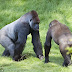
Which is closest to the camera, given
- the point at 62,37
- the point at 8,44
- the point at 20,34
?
the point at 62,37

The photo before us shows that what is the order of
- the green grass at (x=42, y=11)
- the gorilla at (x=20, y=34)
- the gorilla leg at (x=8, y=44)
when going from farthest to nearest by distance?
1. the green grass at (x=42, y=11)
2. the gorilla leg at (x=8, y=44)
3. the gorilla at (x=20, y=34)

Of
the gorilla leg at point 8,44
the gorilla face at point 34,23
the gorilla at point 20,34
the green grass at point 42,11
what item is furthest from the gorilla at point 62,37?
the green grass at point 42,11

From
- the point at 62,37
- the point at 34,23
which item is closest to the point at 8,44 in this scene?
the point at 34,23

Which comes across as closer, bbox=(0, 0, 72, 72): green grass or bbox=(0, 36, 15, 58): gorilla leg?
bbox=(0, 36, 15, 58): gorilla leg

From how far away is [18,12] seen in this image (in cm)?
1229

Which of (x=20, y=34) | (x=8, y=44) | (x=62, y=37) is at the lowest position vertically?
(x=8, y=44)

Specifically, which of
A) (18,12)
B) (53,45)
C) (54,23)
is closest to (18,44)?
(54,23)

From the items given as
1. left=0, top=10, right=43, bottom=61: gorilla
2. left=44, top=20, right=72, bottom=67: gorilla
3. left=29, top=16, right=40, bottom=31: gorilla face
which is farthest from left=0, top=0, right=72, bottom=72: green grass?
left=44, top=20, right=72, bottom=67: gorilla

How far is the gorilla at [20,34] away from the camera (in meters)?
6.20

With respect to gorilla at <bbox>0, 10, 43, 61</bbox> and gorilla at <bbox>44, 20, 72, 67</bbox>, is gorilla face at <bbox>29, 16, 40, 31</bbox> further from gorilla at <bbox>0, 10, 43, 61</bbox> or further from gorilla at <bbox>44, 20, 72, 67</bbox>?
gorilla at <bbox>44, 20, 72, 67</bbox>

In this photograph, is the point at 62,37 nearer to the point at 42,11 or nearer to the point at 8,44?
the point at 8,44

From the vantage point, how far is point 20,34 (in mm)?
6191

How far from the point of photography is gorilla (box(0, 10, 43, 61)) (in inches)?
244

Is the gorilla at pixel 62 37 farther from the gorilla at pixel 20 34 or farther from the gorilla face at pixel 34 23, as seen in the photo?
the gorilla at pixel 20 34
